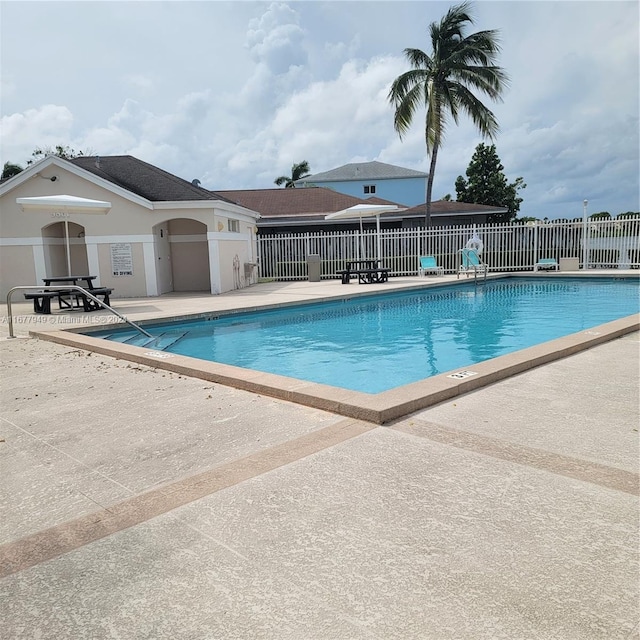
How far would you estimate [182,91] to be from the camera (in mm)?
18391

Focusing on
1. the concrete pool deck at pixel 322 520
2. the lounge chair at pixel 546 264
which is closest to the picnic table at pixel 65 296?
the concrete pool deck at pixel 322 520

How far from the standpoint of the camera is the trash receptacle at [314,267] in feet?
73.2

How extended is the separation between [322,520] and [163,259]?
1612 centimetres

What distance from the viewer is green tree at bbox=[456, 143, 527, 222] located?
43.3m

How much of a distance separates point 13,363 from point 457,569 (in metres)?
6.82

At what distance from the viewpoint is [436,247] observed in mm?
23812

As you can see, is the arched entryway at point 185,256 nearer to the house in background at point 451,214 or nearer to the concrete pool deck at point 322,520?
the house in background at point 451,214

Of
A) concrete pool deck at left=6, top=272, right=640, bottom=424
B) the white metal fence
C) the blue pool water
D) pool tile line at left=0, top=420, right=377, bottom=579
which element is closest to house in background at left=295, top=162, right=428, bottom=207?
the white metal fence

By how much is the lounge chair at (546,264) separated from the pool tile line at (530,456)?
20165 millimetres

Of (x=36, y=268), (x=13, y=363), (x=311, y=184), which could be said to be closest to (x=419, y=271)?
(x=36, y=268)

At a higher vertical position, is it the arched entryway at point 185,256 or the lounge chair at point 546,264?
the arched entryway at point 185,256

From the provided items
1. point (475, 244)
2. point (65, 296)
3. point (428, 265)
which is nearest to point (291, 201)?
point (428, 265)

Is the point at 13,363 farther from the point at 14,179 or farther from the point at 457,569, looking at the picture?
the point at 14,179

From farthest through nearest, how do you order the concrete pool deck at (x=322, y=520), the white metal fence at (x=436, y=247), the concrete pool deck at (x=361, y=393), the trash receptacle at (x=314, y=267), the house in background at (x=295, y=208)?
1. the house in background at (x=295, y=208)
2. the white metal fence at (x=436, y=247)
3. the trash receptacle at (x=314, y=267)
4. the concrete pool deck at (x=361, y=393)
5. the concrete pool deck at (x=322, y=520)
